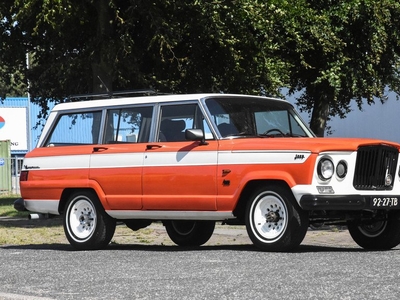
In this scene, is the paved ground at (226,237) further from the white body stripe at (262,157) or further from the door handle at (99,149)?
the white body stripe at (262,157)

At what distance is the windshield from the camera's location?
12.4 meters

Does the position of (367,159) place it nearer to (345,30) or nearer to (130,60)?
(130,60)

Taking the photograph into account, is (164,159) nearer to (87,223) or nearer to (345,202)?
(87,223)

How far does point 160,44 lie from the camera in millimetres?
22344

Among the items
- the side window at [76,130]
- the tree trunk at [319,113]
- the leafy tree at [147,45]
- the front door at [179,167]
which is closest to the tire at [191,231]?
the front door at [179,167]

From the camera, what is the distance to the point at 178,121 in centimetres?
1283

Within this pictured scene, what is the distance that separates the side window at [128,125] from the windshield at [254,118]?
99 centimetres

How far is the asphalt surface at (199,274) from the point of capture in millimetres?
8109

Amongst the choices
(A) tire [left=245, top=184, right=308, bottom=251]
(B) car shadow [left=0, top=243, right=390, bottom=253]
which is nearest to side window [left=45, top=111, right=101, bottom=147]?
(B) car shadow [left=0, top=243, right=390, bottom=253]

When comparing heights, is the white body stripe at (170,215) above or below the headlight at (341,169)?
below

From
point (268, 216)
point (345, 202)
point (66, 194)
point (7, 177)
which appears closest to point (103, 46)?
point (66, 194)

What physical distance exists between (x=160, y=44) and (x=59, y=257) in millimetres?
10814

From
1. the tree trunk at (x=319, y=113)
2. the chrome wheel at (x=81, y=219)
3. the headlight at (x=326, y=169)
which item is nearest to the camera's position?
the headlight at (x=326, y=169)

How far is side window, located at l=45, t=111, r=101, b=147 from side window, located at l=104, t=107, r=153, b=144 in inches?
8.4
